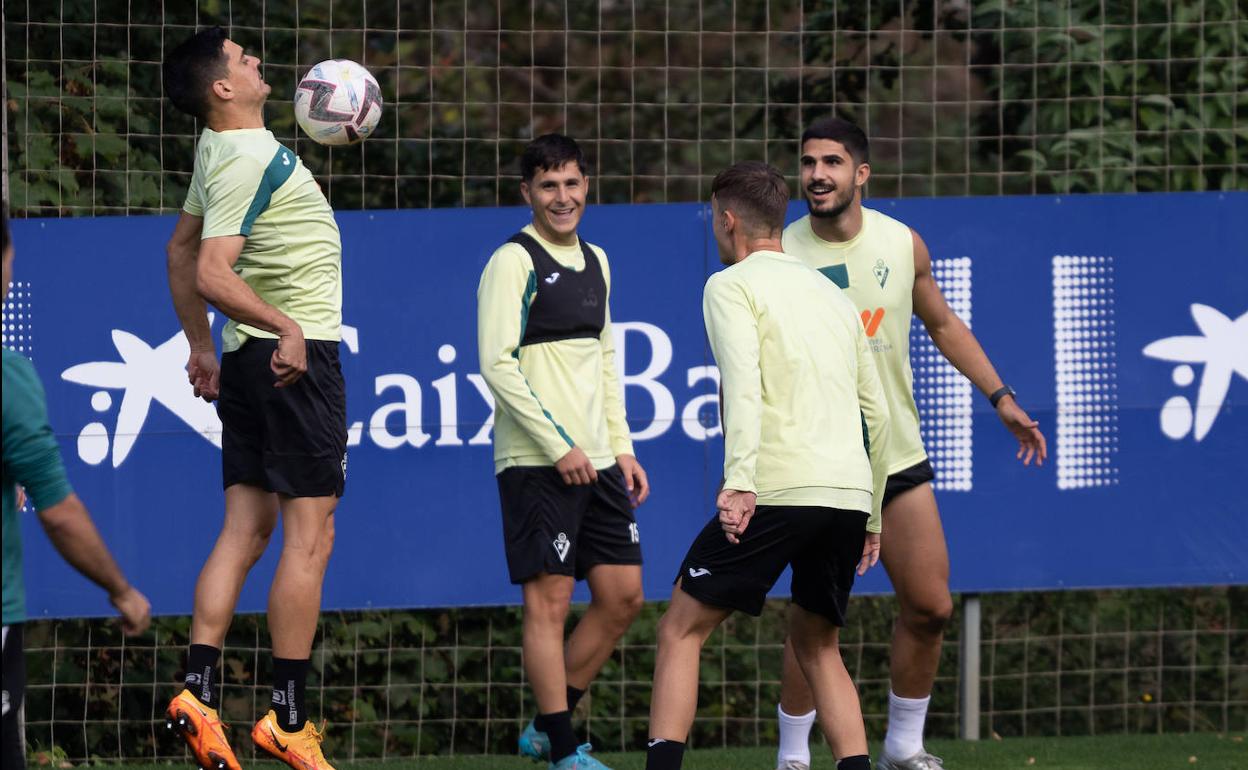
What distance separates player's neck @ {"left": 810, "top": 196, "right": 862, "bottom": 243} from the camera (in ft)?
18.4

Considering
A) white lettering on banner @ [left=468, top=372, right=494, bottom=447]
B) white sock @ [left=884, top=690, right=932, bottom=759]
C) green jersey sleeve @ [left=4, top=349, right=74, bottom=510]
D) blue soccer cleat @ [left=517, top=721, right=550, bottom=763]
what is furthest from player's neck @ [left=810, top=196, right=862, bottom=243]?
green jersey sleeve @ [left=4, top=349, right=74, bottom=510]

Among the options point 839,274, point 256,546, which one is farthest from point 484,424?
point 839,274

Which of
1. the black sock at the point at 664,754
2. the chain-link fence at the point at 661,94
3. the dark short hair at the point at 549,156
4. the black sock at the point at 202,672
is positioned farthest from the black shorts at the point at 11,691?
the chain-link fence at the point at 661,94

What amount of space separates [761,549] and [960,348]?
147 cm

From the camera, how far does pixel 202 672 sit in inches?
196

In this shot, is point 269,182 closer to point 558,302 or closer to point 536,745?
point 558,302

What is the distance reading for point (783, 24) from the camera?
889 cm

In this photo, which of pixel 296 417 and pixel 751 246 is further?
pixel 296 417

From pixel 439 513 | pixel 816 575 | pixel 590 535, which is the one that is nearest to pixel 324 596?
pixel 439 513

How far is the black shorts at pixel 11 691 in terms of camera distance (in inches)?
134

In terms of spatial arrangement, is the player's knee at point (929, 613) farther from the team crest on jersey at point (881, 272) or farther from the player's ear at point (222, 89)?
the player's ear at point (222, 89)

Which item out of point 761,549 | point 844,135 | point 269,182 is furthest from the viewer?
point 844,135

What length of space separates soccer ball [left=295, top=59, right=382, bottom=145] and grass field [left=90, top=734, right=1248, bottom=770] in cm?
227

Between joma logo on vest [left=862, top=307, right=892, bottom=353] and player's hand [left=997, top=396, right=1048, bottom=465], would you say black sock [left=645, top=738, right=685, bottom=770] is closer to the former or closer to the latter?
joma logo on vest [left=862, top=307, right=892, bottom=353]
